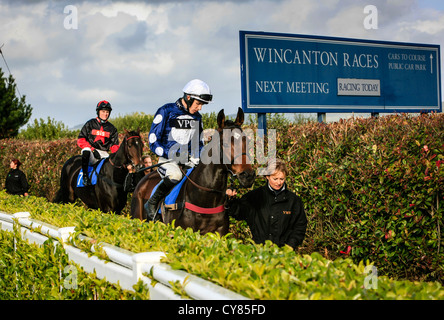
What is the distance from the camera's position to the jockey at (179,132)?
252 inches

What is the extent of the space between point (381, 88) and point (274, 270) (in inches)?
325

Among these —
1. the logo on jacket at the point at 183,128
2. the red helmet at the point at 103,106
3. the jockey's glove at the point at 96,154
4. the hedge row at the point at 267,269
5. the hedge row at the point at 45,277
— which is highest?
the red helmet at the point at 103,106

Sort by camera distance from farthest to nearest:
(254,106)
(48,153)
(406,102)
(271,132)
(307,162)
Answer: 1. (48,153)
2. (406,102)
3. (254,106)
4. (271,132)
5. (307,162)

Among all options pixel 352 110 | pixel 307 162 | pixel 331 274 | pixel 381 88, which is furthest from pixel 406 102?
pixel 331 274

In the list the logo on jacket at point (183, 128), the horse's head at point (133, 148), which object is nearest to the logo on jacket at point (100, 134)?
the horse's head at point (133, 148)

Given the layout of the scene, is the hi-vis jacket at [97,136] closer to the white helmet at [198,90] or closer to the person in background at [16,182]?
the person in background at [16,182]

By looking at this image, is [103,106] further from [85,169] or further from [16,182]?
[16,182]

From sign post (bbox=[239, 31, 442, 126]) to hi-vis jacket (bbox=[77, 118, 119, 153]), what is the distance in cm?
355

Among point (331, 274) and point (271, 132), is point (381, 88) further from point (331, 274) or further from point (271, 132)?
point (331, 274)

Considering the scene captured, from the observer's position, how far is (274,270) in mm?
2703

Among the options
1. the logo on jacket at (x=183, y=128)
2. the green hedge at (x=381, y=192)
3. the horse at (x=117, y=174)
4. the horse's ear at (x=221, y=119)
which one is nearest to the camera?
the green hedge at (x=381, y=192)

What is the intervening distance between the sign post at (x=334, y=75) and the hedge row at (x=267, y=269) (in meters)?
4.82
